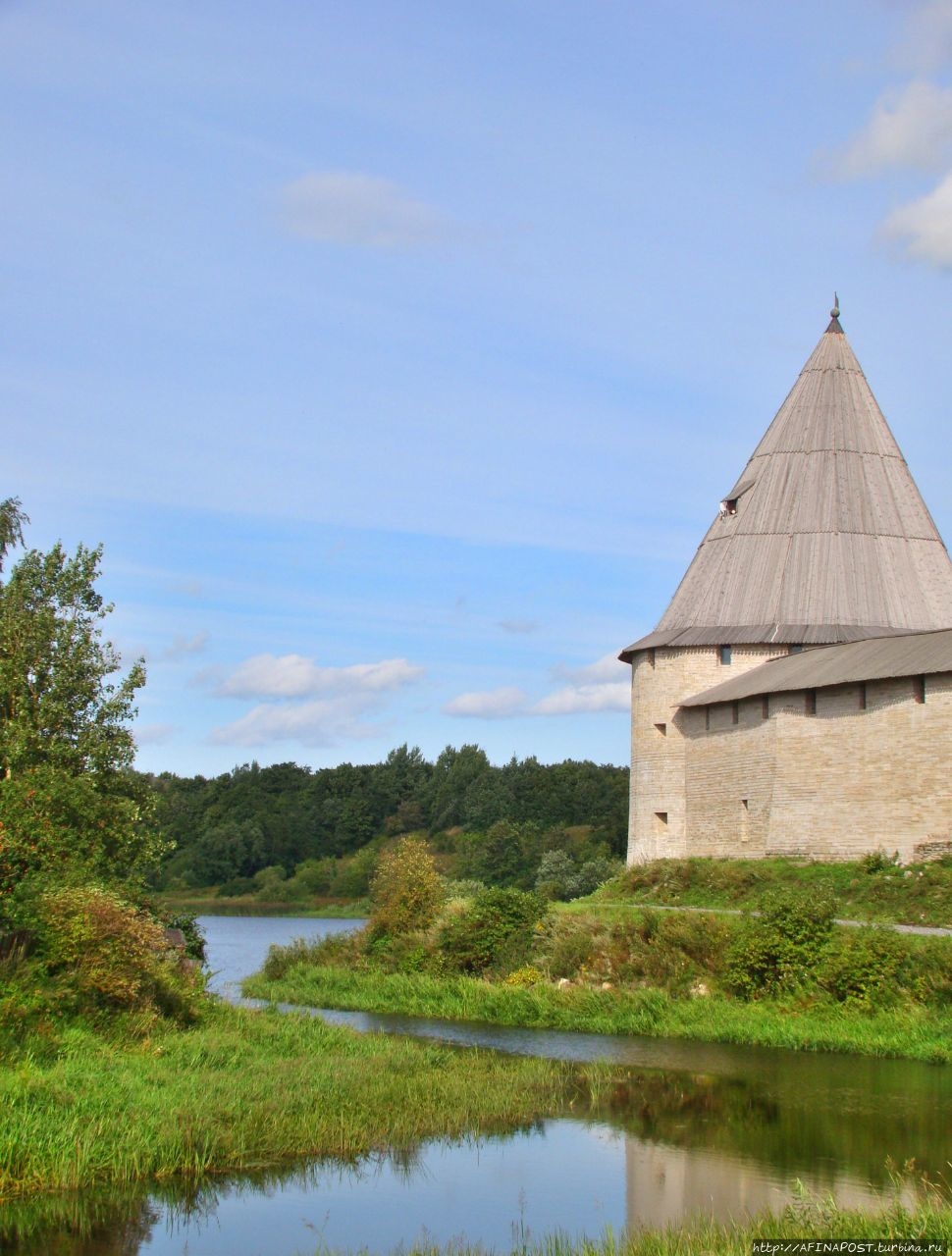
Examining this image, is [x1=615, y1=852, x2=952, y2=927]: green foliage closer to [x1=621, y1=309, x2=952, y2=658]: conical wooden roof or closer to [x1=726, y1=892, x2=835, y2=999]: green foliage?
[x1=726, y1=892, x2=835, y2=999]: green foliage

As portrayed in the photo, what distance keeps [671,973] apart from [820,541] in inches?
607

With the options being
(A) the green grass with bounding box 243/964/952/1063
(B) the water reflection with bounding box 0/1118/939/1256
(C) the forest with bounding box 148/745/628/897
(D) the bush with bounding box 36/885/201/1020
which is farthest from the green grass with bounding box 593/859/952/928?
(C) the forest with bounding box 148/745/628/897

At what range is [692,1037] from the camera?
19.0m

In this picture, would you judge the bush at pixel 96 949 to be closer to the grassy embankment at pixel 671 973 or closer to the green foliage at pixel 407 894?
the grassy embankment at pixel 671 973

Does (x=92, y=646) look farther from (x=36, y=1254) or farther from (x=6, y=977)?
(x=36, y=1254)

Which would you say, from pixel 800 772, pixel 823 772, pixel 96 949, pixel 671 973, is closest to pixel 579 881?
pixel 800 772

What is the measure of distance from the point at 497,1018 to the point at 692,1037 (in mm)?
3965

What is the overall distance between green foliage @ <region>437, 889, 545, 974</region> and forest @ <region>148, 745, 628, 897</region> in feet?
110

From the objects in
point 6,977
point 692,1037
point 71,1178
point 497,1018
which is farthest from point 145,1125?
point 497,1018

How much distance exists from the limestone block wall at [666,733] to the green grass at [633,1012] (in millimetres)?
9285

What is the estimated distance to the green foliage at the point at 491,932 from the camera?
25.5 metres

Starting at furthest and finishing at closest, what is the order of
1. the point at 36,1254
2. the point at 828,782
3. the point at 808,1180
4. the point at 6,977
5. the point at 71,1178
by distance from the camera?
the point at 828,782 → the point at 6,977 → the point at 808,1180 → the point at 71,1178 → the point at 36,1254

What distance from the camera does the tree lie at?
20453 mm

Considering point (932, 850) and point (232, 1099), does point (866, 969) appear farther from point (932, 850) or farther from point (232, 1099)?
point (232, 1099)
